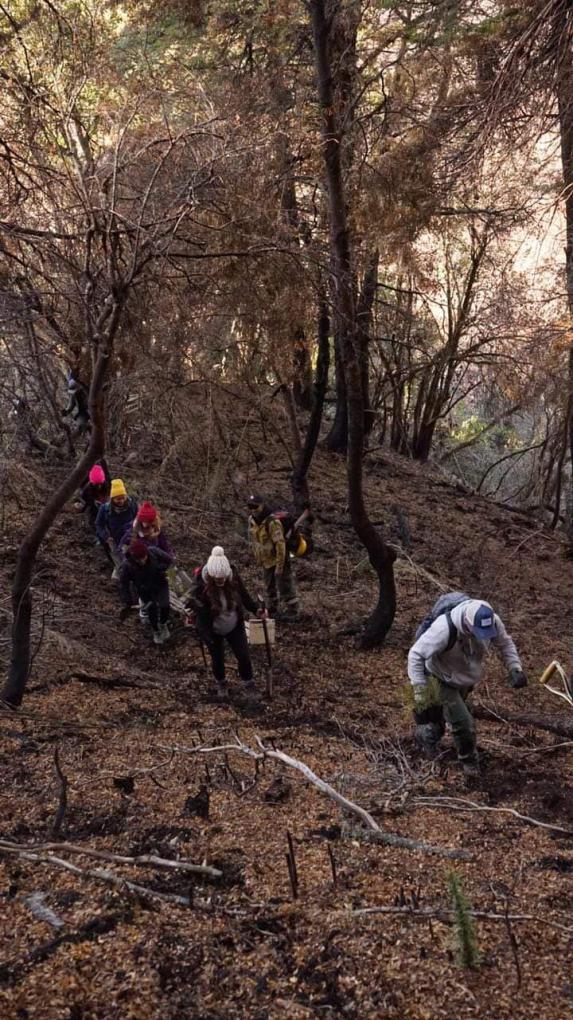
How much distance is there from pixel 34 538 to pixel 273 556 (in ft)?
15.3

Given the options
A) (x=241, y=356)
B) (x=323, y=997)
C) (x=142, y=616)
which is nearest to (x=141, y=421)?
(x=241, y=356)

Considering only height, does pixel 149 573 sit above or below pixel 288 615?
above

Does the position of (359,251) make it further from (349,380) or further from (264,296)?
(264,296)

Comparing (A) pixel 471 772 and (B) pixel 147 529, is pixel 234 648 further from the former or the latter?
(A) pixel 471 772

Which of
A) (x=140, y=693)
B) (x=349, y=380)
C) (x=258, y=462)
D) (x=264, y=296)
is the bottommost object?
(x=140, y=693)

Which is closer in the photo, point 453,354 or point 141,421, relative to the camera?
point 141,421

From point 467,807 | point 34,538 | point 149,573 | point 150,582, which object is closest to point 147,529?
point 149,573

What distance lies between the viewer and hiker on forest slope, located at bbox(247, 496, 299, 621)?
417 inches

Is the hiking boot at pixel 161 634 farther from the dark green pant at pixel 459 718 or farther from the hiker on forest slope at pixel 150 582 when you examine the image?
the dark green pant at pixel 459 718

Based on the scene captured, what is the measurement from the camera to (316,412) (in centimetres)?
1319

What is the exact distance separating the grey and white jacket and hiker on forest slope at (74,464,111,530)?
6.03 metres

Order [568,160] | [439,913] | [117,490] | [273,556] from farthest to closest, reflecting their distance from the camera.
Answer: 1. [568,160]
2. [273,556]
3. [117,490]
4. [439,913]

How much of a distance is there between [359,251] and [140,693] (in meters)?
5.70

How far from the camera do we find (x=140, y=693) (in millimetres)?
8359
